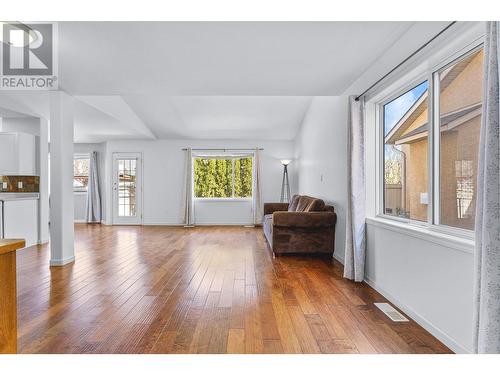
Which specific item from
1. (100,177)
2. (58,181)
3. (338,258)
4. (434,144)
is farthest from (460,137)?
(100,177)

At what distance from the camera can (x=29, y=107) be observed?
5363mm

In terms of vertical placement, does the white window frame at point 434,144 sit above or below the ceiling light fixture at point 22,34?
below

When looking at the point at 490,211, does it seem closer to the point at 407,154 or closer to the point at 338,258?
the point at 407,154

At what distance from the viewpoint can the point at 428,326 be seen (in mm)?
2400

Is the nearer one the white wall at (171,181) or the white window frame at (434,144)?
the white window frame at (434,144)

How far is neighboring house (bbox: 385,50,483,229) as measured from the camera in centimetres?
223

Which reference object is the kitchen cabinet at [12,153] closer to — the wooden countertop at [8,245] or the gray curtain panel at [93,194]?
the gray curtain panel at [93,194]

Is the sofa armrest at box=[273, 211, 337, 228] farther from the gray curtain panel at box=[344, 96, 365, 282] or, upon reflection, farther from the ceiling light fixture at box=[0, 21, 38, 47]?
the ceiling light fixture at box=[0, 21, 38, 47]

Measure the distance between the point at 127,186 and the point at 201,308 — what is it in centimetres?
705

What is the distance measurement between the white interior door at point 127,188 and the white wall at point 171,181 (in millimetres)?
133

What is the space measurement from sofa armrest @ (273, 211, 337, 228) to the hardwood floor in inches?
19.0

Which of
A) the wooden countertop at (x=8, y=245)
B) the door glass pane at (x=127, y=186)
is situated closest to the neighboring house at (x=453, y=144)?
the wooden countertop at (x=8, y=245)

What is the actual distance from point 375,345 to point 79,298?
8.14ft

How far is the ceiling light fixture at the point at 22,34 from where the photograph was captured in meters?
2.57
